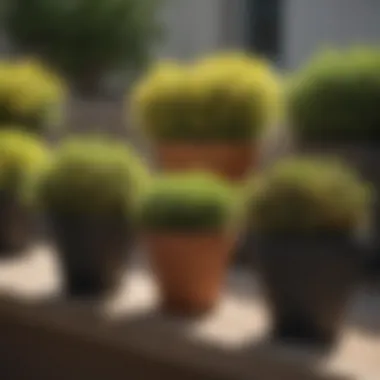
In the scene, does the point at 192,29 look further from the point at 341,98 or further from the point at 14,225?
the point at 341,98

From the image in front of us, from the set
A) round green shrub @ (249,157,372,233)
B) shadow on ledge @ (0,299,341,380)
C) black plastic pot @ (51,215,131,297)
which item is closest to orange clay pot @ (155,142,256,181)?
black plastic pot @ (51,215,131,297)

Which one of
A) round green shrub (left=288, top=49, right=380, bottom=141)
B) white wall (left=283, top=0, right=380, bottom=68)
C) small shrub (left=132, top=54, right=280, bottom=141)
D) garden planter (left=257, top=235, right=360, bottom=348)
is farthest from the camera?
white wall (left=283, top=0, right=380, bottom=68)

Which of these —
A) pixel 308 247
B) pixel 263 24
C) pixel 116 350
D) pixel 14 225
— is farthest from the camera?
pixel 263 24

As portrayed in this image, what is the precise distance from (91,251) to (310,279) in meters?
0.55

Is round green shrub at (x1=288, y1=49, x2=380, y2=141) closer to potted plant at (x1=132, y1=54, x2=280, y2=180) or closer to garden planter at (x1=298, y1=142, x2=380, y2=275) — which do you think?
garden planter at (x1=298, y1=142, x2=380, y2=275)

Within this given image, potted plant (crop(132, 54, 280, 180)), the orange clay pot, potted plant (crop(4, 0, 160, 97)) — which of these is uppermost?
potted plant (crop(4, 0, 160, 97))

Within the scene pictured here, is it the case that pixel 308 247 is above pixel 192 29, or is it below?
below

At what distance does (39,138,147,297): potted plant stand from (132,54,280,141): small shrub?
0.37 m

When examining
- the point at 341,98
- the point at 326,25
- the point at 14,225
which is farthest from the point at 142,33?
the point at 341,98

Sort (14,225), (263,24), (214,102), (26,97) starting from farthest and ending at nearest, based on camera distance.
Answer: (263,24), (26,97), (14,225), (214,102)

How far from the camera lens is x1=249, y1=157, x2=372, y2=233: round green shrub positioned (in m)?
1.69

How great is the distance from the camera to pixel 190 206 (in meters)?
1.87

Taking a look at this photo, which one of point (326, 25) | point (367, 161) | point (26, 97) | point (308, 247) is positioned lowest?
point (308, 247)

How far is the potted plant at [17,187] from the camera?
2.45m
